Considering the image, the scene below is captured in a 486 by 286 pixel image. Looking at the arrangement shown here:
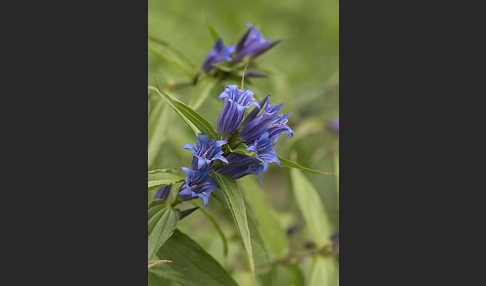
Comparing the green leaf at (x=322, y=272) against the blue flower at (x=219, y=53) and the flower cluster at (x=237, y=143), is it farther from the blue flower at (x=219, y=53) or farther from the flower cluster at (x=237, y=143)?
the blue flower at (x=219, y=53)

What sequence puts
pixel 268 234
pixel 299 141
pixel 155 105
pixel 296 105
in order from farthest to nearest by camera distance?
pixel 296 105
pixel 299 141
pixel 268 234
pixel 155 105

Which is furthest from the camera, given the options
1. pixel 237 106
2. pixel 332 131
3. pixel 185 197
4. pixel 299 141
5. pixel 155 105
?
pixel 332 131

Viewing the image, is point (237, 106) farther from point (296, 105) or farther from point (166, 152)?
point (296, 105)

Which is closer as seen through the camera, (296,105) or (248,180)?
(248,180)

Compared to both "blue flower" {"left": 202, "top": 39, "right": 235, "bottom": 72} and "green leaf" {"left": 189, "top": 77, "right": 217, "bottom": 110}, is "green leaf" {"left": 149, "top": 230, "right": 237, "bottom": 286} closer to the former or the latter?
"green leaf" {"left": 189, "top": 77, "right": 217, "bottom": 110}

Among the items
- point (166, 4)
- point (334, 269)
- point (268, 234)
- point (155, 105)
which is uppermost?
point (166, 4)

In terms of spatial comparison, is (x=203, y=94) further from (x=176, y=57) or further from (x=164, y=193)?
(x=164, y=193)

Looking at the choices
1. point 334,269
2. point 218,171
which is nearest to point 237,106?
point 218,171
